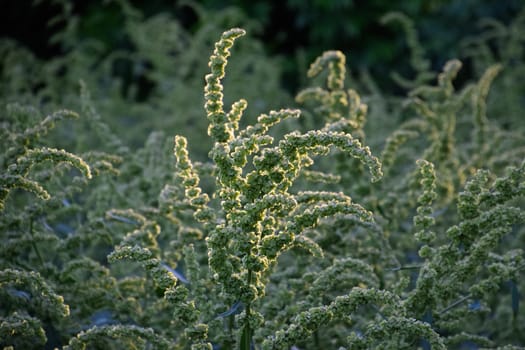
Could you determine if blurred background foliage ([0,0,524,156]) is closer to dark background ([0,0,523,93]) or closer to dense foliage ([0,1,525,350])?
dark background ([0,0,523,93])

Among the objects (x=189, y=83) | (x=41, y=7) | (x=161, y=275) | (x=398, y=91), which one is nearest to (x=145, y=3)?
(x=41, y=7)

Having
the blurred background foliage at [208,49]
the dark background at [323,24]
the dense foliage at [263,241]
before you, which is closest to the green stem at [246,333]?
the dense foliage at [263,241]

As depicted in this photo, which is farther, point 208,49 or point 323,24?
point 323,24

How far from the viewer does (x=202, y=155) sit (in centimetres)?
558

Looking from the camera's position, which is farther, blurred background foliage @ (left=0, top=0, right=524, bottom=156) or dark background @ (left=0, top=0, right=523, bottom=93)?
dark background @ (left=0, top=0, right=523, bottom=93)

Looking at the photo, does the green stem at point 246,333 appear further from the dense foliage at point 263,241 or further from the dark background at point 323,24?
the dark background at point 323,24

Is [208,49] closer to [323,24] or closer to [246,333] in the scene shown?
[323,24]

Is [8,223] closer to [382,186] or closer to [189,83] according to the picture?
[382,186]

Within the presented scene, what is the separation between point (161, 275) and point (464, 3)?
250 inches

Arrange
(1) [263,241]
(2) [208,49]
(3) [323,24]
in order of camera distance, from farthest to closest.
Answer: (3) [323,24]
(2) [208,49]
(1) [263,241]

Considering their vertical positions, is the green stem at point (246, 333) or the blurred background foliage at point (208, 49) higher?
the blurred background foliage at point (208, 49)

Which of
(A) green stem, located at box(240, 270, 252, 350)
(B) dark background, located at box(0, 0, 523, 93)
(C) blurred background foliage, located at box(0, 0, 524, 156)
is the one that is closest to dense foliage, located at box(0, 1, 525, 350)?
(A) green stem, located at box(240, 270, 252, 350)

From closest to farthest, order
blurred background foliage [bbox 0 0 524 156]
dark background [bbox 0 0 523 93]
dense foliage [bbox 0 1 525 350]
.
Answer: dense foliage [bbox 0 1 525 350] < blurred background foliage [bbox 0 0 524 156] < dark background [bbox 0 0 523 93]

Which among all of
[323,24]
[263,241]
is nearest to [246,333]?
[263,241]
